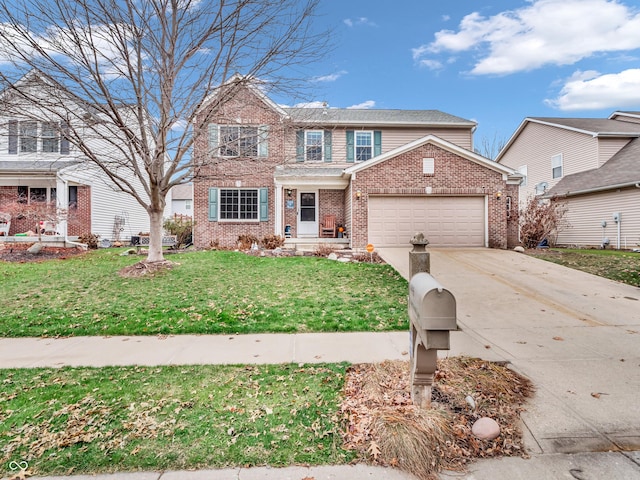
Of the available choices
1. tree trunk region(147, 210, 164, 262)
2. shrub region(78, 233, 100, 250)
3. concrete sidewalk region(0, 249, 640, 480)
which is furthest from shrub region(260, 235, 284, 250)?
shrub region(78, 233, 100, 250)

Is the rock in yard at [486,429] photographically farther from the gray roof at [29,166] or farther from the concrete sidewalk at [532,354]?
the gray roof at [29,166]

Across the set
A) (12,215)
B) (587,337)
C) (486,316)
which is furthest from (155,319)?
(12,215)

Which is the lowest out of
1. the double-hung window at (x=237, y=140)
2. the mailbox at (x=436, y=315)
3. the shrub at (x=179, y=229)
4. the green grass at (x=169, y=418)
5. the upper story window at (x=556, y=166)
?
the green grass at (x=169, y=418)

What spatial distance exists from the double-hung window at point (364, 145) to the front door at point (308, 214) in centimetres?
315

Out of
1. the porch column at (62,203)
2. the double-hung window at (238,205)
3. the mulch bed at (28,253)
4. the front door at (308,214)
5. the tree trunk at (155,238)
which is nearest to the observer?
the tree trunk at (155,238)

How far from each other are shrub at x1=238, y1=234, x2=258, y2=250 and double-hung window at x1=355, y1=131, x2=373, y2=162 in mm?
6638

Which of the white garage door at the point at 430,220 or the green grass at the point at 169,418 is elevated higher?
the white garage door at the point at 430,220

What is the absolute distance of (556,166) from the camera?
19.8 metres

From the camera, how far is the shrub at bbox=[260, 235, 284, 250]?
547 inches

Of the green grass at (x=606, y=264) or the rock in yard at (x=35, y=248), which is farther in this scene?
the rock in yard at (x=35, y=248)

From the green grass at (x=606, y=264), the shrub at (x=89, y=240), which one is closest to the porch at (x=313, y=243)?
the green grass at (x=606, y=264)

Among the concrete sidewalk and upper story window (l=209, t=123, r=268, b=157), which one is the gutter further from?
upper story window (l=209, t=123, r=268, b=157)

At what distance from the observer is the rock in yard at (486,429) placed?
2.50m

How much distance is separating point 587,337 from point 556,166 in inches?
757
